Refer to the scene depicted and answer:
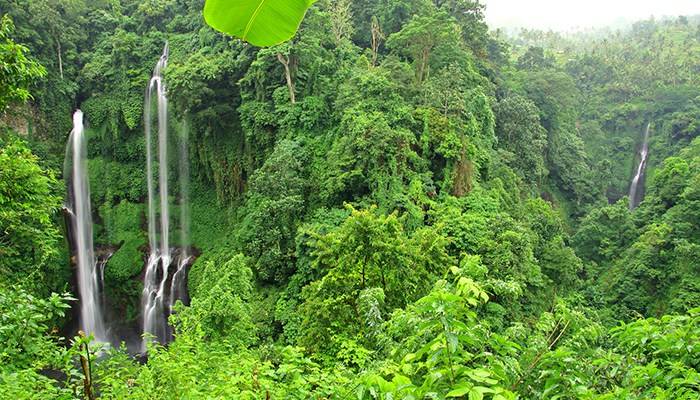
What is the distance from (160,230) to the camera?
15.4 m

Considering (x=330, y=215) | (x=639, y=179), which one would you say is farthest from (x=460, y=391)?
(x=639, y=179)

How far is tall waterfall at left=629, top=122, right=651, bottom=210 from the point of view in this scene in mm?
23125

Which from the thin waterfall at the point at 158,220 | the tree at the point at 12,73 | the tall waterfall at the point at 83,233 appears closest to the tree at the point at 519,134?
the thin waterfall at the point at 158,220

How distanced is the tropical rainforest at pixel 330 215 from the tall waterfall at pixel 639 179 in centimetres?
15

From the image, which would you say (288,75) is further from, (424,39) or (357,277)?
(357,277)

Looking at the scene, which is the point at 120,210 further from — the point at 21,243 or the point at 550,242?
the point at 550,242

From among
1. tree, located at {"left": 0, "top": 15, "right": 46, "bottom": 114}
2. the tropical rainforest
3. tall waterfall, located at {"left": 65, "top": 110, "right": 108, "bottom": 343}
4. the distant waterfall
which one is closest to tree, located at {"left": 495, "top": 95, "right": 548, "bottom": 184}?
the tropical rainforest

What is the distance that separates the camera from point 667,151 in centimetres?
2284

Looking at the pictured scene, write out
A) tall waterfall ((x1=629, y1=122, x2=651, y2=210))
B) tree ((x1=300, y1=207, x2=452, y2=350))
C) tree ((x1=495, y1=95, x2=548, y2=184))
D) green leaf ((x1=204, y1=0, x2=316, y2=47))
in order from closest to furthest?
green leaf ((x1=204, y1=0, x2=316, y2=47))
tree ((x1=300, y1=207, x2=452, y2=350))
tree ((x1=495, y1=95, x2=548, y2=184))
tall waterfall ((x1=629, y1=122, x2=651, y2=210))

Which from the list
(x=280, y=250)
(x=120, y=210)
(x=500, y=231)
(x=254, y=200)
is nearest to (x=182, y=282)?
(x=120, y=210)

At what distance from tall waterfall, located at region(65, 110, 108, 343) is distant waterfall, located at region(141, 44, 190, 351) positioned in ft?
4.66

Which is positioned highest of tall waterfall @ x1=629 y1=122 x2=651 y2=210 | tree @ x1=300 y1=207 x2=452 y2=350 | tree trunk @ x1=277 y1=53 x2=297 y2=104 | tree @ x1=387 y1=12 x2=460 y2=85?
tree @ x1=387 y1=12 x2=460 y2=85

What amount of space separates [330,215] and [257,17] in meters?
8.45

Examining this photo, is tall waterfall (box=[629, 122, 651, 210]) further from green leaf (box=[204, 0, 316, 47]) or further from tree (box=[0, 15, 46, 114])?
green leaf (box=[204, 0, 316, 47])
